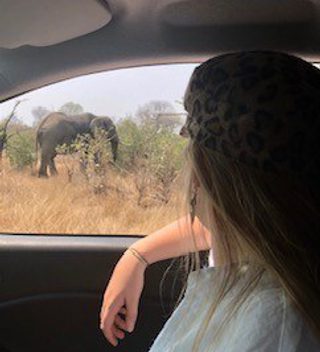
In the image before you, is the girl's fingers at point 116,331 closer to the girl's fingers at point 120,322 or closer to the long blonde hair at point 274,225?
the girl's fingers at point 120,322

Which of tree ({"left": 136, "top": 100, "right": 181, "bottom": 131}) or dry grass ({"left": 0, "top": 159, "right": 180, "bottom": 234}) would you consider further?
dry grass ({"left": 0, "top": 159, "right": 180, "bottom": 234})

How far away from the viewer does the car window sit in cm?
216

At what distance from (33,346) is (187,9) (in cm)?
137

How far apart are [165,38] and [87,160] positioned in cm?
69

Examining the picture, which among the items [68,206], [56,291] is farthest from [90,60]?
[56,291]

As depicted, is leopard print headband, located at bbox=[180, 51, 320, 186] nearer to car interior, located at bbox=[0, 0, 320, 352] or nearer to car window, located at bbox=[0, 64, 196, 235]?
car interior, located at bbox=[0, 0, 320, 352]

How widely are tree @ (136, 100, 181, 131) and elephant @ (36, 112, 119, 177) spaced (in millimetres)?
121

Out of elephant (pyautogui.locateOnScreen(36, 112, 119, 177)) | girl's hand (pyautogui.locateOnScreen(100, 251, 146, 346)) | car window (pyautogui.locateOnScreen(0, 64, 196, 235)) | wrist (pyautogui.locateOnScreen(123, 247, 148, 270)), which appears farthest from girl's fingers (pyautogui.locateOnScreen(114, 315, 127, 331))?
elephant (pyautogui.locateOnScreen(36, 112, 119, 177))

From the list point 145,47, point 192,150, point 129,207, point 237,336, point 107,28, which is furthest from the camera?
point 129,207

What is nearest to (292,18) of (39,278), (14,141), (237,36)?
(237,36)

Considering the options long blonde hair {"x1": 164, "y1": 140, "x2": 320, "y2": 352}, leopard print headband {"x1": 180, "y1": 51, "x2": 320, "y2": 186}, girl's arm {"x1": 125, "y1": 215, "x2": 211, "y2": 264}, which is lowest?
girl's arm {"x1": 125, "y1": 215, "x2": 211, "y2": 264}

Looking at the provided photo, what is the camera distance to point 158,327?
228 cm

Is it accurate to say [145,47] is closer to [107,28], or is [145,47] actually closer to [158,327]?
[107,28]

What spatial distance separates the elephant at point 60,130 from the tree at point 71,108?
1cm
